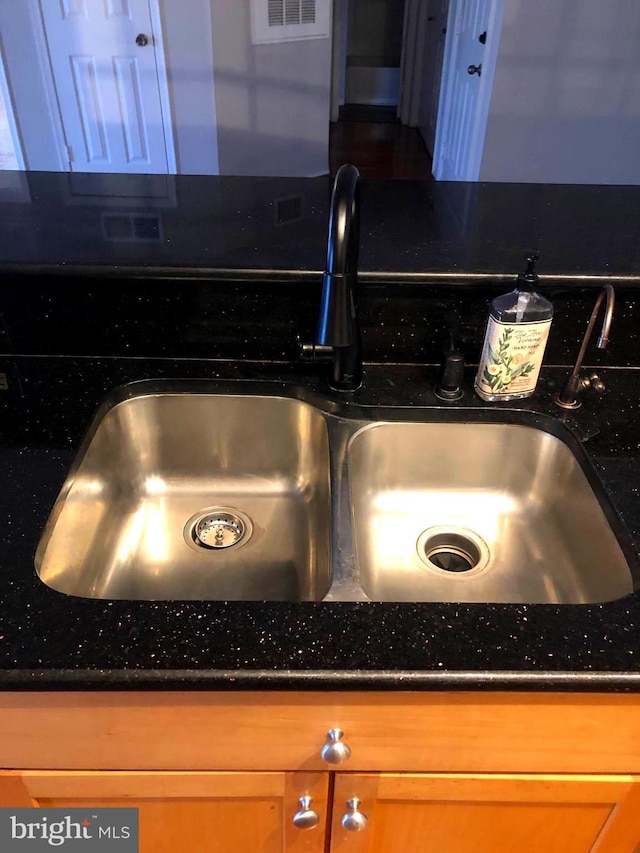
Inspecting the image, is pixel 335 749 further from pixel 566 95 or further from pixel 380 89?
pixel 380 89

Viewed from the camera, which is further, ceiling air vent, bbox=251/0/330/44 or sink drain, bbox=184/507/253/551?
ceiling air vent, bbox=251/0/330/44

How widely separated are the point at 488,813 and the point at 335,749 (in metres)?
0.25

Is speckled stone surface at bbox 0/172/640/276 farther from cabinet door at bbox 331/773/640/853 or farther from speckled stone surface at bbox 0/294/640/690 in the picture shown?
cabinet door at bbox 331/773/640/853

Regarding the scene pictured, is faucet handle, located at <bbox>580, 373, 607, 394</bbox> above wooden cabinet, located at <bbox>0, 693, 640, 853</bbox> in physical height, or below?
above

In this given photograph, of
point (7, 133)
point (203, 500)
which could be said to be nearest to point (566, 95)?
point (203, 500)

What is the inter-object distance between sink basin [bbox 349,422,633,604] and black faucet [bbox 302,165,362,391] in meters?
0.11

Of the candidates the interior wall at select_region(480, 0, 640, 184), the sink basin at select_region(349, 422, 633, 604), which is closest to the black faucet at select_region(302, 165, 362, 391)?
the sink basin at select_region(349, 422, 633, 604)

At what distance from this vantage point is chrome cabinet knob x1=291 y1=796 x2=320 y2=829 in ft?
2.40

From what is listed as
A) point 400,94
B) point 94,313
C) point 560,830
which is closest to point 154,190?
point 94,313

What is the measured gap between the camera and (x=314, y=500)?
3.23 ft

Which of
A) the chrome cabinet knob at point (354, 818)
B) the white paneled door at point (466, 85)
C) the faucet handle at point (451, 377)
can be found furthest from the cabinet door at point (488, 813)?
the white paneled door at point (466, 85)

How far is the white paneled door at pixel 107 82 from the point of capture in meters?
3.36

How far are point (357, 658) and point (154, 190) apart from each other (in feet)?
3.35

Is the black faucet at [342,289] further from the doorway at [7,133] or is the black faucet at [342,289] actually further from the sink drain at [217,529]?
the doorway at [7,133]
